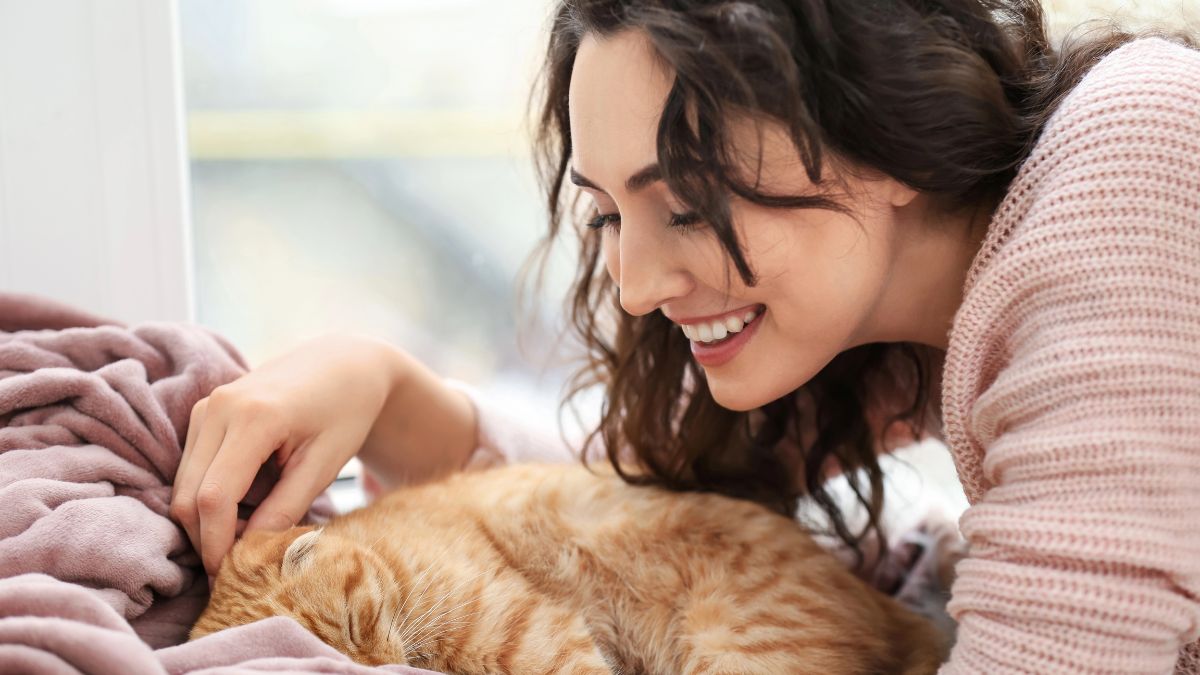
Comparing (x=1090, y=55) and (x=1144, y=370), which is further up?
(x=1090, y=55)

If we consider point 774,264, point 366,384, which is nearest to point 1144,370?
point 774,264

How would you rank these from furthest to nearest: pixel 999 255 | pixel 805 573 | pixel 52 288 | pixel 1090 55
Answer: pixel 52 288 < pixel 805 573 < pixel 1090 55 < pixel 999 255

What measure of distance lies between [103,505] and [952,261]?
3.30 ft

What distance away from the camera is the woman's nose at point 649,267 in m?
1.11

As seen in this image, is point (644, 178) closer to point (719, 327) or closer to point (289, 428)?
point (719, 327)

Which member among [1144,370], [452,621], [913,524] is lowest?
[913,524]

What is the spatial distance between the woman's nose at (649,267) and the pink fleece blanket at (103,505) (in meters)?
0.48

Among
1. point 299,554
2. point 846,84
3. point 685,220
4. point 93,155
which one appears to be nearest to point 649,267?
point 685,220

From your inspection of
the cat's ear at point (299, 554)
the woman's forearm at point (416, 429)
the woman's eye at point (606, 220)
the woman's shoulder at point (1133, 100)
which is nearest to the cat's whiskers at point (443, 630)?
the cat's ear at point (299, 554)

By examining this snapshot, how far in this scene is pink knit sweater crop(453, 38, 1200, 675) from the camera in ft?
2.95

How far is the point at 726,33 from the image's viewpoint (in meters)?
0.99

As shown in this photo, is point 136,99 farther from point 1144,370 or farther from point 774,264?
point 1144,370

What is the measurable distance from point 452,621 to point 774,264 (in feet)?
1.84

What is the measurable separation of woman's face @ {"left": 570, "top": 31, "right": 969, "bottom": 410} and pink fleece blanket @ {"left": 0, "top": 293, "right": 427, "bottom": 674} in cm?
52
